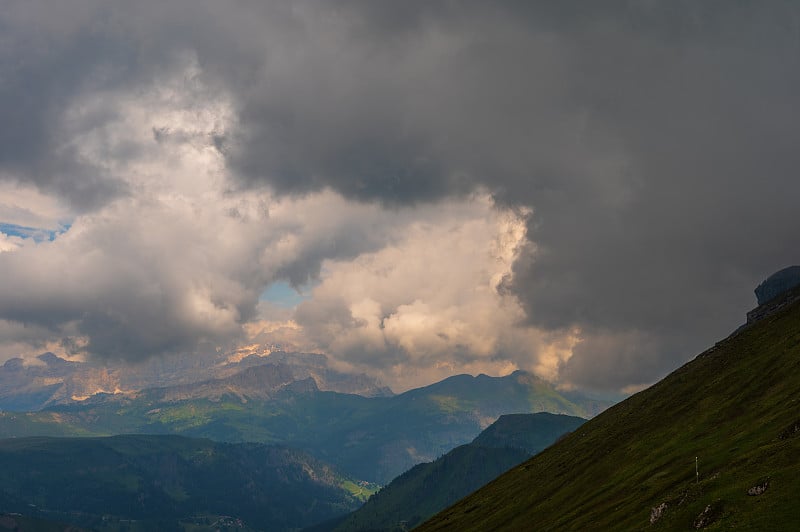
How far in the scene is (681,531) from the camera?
93250mm

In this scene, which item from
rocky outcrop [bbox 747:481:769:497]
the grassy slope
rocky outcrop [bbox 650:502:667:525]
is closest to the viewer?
rocky outcrop [bbox 747:481:769:497]

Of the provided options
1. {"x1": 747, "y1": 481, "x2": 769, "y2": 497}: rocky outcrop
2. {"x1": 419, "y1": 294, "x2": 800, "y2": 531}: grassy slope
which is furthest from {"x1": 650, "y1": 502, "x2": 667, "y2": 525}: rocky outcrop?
{"x1": 747, "y1": 481, "x2": 769, "y2": 497}: rocky outcrop

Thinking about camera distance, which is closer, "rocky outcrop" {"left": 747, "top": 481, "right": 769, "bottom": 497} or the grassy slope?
"rocky outcrop" {"left": 747, "top": 481, "right": 769, "bottom": 497}

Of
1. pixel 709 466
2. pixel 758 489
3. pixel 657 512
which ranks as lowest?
pixel 657 512

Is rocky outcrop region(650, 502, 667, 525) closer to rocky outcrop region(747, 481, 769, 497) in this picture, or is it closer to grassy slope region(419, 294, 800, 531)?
grassy slope region(419, 294, 800, 531)

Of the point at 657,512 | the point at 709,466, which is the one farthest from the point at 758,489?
the point at 709,466

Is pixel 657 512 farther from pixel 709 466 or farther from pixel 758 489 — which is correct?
pixel 758 489

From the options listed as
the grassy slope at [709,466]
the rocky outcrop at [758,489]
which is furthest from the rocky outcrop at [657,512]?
the rocky outcrop at [758,489]

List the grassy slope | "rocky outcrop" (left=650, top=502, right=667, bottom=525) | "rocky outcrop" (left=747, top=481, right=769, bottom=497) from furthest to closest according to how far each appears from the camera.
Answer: "rocky outcrop" (left=650, top=502, right=667, bottom=525), the grassy slope, "rocky outcrop" (left=747, top=481, right=769, bottom=497)

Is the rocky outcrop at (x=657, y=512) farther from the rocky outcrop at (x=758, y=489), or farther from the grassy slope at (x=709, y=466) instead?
the rocky outcrop at (x=758, y=489)

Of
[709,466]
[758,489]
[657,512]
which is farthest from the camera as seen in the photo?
[709,466]

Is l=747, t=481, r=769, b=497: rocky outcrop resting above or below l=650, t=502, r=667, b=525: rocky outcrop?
above

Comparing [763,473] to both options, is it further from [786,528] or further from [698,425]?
[698,425]

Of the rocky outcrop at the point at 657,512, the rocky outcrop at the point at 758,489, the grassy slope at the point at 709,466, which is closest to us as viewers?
the rocky outcrop at the point at 758,489
